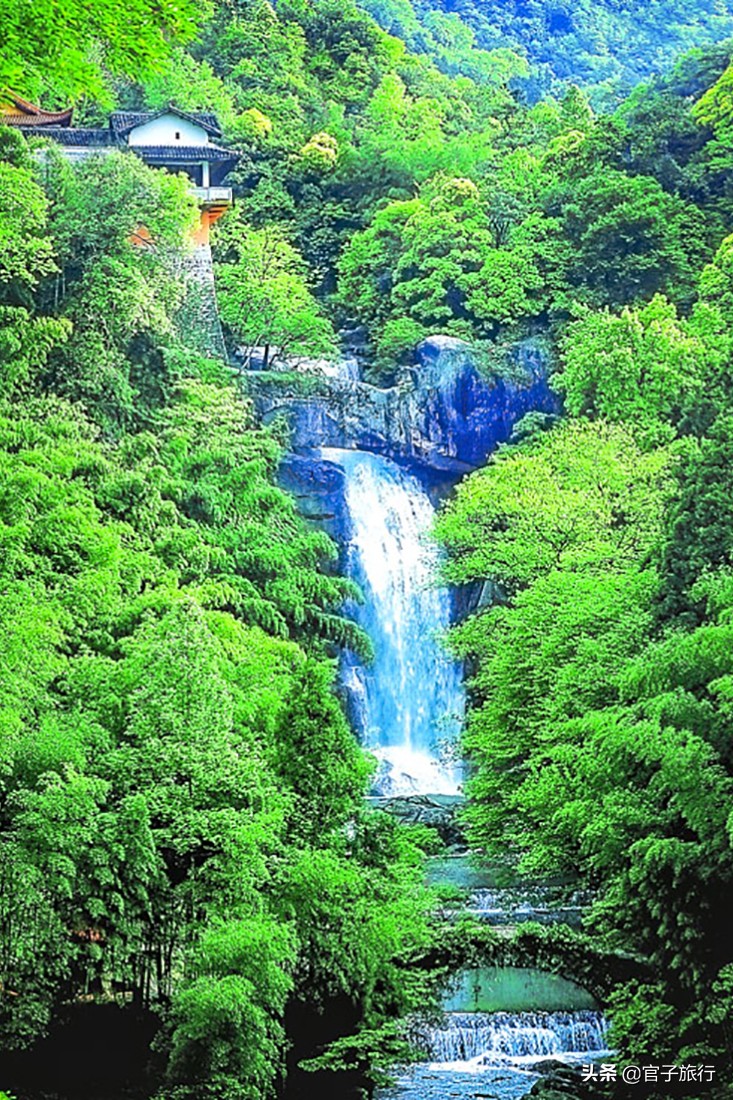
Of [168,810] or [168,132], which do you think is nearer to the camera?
[168,810]

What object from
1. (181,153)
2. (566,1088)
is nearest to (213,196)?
(181,153)

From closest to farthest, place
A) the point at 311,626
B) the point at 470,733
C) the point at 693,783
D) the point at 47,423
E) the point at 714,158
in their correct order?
the point at 693,783, the point at 470,733, the point at 47,423, the point at 311,626, the point at 714,158

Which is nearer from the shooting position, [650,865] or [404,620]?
[650,865]

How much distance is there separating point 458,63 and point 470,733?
54.4ft

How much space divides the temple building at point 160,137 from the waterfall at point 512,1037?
12.2 meters

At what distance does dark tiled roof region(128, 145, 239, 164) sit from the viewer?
18.2 meters

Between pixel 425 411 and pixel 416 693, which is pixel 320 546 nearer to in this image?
pixel 416 693

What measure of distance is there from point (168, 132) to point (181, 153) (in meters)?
0.40

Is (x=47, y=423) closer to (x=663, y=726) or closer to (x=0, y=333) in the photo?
(x=0, y=333)

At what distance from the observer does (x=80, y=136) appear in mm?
17875

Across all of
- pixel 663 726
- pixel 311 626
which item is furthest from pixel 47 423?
pixel 663 726

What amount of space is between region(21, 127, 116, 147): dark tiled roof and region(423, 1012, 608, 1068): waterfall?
12709mm

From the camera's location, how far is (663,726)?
8.69 m

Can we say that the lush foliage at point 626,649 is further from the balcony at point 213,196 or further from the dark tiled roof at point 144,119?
the dark tiled roof at point 144,119
